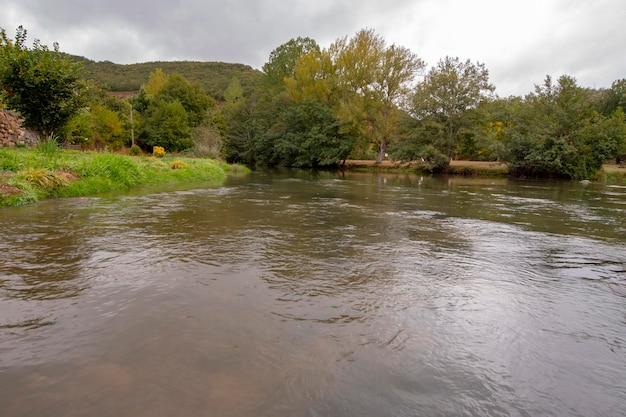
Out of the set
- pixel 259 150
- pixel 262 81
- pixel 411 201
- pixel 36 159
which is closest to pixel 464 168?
pixel 411 201

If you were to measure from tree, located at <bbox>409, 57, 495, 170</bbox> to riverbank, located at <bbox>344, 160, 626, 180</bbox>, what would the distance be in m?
1.85

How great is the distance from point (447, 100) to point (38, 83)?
98.9 ft

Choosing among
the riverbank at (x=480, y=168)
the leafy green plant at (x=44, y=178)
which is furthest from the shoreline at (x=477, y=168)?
the leafy green plant at (x=44, y=178)

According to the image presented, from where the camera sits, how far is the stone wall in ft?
63.0

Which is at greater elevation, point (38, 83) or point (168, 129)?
point (168, 129)


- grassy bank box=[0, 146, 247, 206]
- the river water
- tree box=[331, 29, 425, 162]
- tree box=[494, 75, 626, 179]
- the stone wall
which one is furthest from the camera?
tree box=[331, 29, 425, 162]

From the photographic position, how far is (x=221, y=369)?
242 centimetres

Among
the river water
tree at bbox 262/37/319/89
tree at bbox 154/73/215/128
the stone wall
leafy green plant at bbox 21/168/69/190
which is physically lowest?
the river water

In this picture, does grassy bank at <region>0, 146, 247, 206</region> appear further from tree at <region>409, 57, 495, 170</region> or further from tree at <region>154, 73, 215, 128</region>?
tree at <region>154, 73, 215, 128</region>

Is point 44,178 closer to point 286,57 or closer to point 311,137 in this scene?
point 311,137

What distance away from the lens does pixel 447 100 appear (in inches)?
1284

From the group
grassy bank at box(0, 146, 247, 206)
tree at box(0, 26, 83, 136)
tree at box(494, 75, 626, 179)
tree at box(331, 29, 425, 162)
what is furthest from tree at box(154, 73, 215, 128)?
tree at box(494, 75, 626, 179)

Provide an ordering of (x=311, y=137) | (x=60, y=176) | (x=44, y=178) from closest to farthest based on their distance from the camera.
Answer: (x=44, y=178) → (x=60, y=176) → (x=311, y=137)

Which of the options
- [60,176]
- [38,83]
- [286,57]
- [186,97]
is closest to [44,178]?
[60,176]
